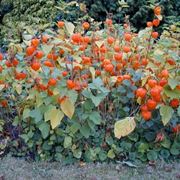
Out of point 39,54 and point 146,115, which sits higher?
point 39,54

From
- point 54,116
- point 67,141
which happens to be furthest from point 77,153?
point 54,116

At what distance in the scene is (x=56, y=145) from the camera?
3.58 m

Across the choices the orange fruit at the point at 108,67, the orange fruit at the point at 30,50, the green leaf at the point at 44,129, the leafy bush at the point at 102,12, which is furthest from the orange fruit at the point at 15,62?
the leafy bush at the point at 102,12

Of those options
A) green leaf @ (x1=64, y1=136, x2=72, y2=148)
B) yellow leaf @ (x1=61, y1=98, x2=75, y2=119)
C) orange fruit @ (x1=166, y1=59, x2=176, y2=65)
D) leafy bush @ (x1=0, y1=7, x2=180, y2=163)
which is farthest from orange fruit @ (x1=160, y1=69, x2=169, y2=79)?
green leaf @ (x1=64, y1=136, x2=72, y2=148)

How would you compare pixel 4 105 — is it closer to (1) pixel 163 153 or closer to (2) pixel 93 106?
(2) pixel 93 106

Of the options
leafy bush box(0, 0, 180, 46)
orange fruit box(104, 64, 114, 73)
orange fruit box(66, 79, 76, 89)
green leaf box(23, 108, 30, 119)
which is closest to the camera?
orange fruit box(66, 79, 76, 89)

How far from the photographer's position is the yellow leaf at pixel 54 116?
3.26 metres

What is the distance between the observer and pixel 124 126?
10.8ft

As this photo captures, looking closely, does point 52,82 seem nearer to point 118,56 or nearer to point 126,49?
point 118,56

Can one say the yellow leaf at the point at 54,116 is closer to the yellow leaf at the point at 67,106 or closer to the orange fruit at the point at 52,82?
the yellow leaf at the point at 67,106

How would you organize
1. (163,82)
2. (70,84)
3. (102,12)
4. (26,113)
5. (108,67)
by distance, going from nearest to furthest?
(70,84) < (163,82) < (108,67) < (26,113) < (102,12)

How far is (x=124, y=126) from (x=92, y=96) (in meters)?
0.29

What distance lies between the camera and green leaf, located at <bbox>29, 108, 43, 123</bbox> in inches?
133

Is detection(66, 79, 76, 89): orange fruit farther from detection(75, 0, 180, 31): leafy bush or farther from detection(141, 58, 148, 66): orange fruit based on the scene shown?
detection(75, 0, 180, 31): leafy bush
